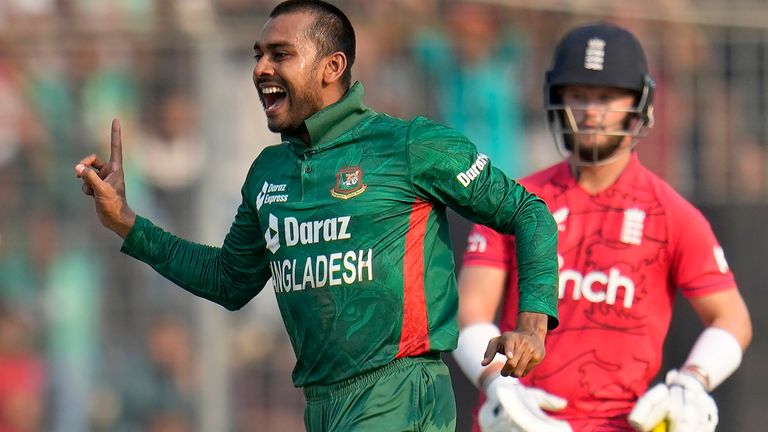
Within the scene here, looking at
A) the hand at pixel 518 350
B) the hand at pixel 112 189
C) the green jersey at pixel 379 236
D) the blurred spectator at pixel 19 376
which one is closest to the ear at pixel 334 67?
the green jersey at pixel 379 236

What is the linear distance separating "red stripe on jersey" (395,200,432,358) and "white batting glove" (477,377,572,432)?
921 millimetres

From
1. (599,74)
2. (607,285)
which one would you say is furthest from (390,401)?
(599,74)

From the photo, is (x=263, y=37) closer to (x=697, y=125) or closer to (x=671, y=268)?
(x=671, y=268)

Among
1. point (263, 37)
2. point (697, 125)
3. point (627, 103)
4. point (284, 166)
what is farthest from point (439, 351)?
point (697, 125)

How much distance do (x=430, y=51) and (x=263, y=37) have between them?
5244mm

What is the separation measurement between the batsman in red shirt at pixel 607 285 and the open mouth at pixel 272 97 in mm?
1371

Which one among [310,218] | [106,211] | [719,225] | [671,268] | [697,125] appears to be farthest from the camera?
[697,125]

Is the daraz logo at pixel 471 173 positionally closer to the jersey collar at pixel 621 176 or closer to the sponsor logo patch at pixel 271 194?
the sponsor logo patch at pixel 271 194

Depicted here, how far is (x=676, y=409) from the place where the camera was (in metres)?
6.18

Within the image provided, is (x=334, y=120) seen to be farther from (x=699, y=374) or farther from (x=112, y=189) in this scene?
(x=699, y=374)

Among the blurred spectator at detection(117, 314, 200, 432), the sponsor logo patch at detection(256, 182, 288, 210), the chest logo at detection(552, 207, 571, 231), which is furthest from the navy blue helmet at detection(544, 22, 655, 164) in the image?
the blurred spectator at detection(117, 314, 200, 432)

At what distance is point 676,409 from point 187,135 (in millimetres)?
5261

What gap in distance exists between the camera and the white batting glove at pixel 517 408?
20.2ft

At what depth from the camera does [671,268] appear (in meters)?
6.56
